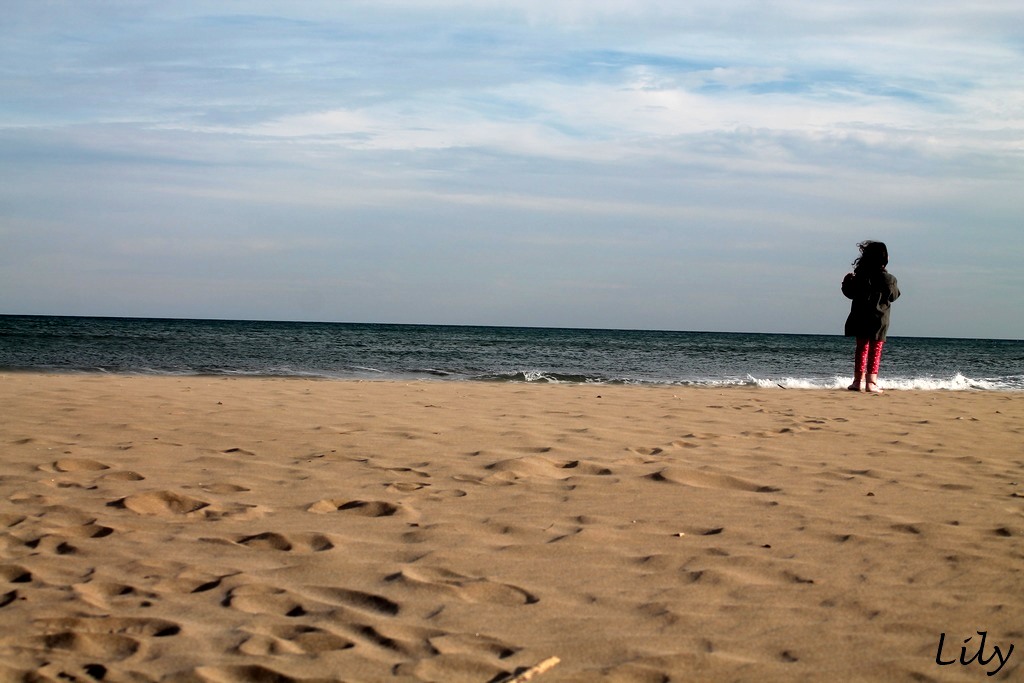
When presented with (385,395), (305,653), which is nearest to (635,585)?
(305,653)

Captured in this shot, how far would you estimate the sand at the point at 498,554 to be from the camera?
2424 millimetres

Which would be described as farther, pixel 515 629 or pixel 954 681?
pixel 515 629

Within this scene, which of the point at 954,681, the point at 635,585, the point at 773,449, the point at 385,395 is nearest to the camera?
the point at 954,681

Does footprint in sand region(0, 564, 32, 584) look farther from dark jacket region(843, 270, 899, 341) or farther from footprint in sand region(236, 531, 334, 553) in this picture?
dark jacket region(843, 270, 899, 341)

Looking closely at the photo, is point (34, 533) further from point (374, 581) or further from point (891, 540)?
point (891, 540)

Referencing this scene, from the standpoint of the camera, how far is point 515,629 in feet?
8.51

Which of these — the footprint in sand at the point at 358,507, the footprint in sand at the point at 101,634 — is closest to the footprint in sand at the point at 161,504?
the footprint in sand at the point at 358,507

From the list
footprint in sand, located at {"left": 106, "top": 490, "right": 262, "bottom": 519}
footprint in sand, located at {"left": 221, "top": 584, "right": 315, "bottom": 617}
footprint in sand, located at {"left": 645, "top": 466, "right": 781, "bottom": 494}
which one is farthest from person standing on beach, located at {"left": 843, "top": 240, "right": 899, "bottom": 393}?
footprint in sand, located at {"left": 221, "top": 584, "right": 315, "bottom": 617}

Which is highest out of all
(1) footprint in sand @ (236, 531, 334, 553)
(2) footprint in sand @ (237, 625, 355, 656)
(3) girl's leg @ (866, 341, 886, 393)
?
(3) girl's leg @ (866, 341, 886, 393)

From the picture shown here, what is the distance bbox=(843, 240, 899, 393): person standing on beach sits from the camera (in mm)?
11055

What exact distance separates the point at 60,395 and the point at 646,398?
5.76 meters

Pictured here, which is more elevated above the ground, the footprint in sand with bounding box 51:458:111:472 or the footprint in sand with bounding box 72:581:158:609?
the footprint in sand with bounding box 51:458:111:472

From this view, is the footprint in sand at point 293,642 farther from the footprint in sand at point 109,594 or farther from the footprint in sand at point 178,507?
the footprint in sand at point 178,507

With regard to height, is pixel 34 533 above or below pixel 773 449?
below
